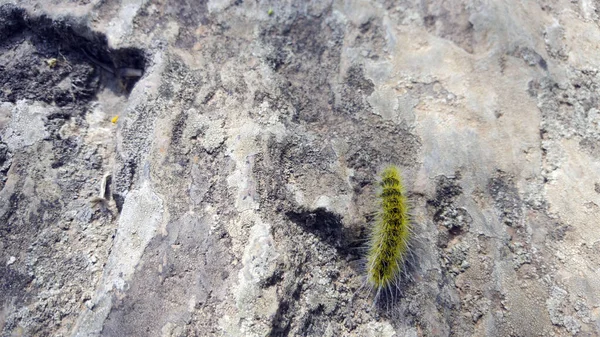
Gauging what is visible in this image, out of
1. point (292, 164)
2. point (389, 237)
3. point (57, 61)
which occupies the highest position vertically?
point (57, 61)

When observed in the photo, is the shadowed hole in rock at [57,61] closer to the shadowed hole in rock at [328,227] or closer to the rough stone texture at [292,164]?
the rough stone texture at [292,164]

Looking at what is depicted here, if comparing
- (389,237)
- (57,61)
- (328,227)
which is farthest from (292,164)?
(57,61)

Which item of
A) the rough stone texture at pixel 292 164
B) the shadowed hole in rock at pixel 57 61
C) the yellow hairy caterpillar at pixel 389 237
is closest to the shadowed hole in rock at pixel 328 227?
the rough stone texture at pixel 292 164

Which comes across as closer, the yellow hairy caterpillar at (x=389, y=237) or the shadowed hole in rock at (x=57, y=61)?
the yellow hairy caterpillar at (x=389, y=237)

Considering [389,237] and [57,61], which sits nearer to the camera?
[389,237]

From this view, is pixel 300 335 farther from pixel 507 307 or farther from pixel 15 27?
pixel 15 27

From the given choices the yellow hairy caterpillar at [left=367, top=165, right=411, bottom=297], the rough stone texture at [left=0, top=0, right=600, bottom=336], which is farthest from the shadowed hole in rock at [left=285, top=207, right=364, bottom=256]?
the yellow hairy caterpillar at [left=367, top=165, right=411, bottom=297]

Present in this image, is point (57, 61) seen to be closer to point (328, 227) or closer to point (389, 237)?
point (328, 227)
